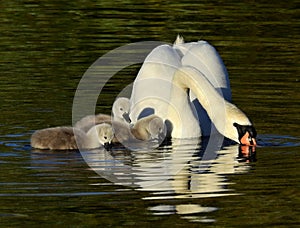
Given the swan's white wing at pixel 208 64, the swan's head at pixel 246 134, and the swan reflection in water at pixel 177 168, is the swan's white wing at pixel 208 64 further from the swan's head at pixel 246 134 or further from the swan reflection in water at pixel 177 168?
the swan's head at pixel 246 134

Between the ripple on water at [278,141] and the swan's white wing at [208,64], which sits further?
the swan's white wing at [208,64]

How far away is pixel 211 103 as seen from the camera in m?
10.9

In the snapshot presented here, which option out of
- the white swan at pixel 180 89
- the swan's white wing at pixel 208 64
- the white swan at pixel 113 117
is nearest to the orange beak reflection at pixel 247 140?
the white swan at pixel 180 89

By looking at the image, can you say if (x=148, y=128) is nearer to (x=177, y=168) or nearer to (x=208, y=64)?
(x=177, y=168)

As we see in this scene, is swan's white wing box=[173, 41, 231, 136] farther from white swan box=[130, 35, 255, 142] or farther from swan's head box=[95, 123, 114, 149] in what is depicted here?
swan's head box=[95, 123, 114, 149]

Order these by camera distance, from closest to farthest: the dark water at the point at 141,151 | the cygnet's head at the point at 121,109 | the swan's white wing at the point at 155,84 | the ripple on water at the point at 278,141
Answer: the dark water at the point at 141,151
the ripple on water at the point at 278,141
the cygnet's head at the point at 121,109
the swan's white wing at the point at 155,84

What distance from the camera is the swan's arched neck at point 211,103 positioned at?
1048cm

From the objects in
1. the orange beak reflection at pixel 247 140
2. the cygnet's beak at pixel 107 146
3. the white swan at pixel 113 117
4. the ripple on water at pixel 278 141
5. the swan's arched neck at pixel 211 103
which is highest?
the swan's arched neck at pixel 211 103

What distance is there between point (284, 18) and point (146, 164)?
30.6 ft

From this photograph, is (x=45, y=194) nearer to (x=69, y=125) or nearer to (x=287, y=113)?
(x=69, y=125)

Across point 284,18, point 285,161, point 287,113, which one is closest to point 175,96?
point 287,113

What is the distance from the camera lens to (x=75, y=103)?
40.8 ft

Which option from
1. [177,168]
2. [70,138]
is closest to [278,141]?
[177,168]

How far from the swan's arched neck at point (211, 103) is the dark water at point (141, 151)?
0.27 metres
